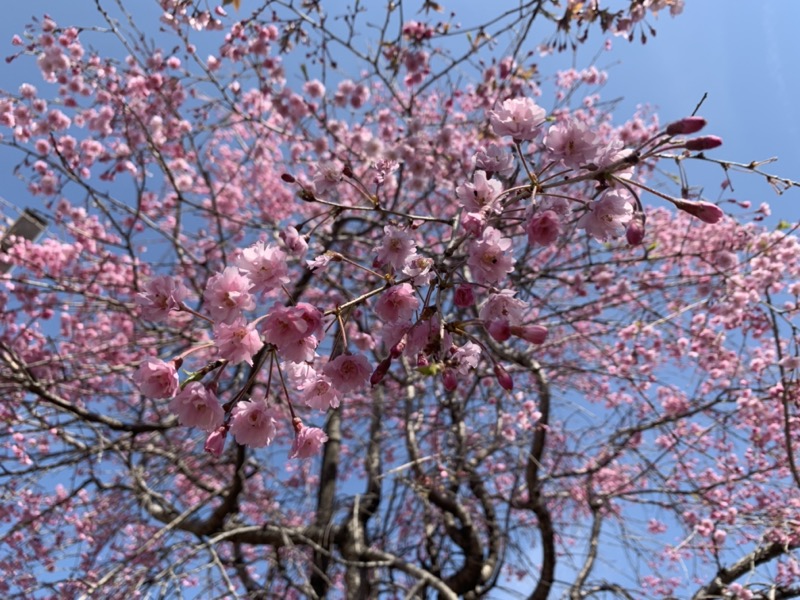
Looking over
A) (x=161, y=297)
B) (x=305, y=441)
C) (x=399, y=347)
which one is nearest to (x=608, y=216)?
(x=399, y=347)

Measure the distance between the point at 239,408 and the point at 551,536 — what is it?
3522mm

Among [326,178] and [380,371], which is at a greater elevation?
[326,178]

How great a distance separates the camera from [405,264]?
1235 mm

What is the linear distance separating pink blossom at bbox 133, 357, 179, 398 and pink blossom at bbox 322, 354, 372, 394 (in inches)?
13.3

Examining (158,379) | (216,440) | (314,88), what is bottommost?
(216,440)

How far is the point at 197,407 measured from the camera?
1136 mm

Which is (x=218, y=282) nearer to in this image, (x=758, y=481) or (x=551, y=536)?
(x=551, y=536)

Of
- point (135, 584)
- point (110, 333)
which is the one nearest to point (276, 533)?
point (135, 584)

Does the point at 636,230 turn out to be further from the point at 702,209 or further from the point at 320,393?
the point at 320,393

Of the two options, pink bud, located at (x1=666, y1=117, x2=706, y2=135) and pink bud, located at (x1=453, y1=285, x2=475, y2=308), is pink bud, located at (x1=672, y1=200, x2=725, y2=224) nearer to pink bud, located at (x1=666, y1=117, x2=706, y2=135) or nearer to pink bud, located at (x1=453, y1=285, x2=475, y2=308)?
pink bud, located at (x1=666, y1=117, x2=706, y2=135)

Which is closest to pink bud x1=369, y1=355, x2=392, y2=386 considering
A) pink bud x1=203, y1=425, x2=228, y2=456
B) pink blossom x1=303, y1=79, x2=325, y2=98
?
pink bud x1=203, y1=425, x2=228, y2=456

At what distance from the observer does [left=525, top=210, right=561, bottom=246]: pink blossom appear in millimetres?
1168

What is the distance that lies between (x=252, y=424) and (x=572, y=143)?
0.98 metres

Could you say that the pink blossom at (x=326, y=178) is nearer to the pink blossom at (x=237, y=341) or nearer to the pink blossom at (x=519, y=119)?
the pink blossom at (x=519, y=119)
